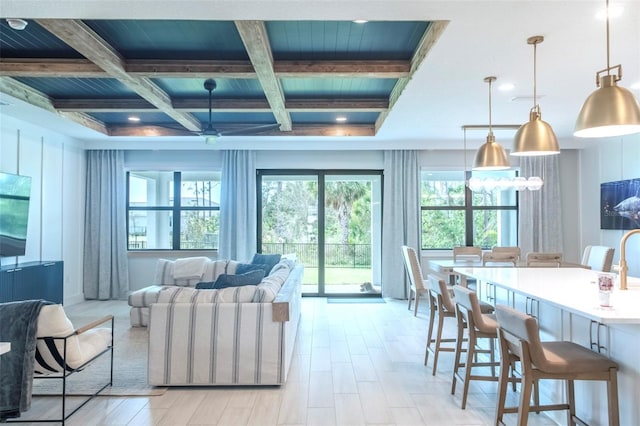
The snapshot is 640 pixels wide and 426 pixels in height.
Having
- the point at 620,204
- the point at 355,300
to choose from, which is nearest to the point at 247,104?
the point at 355,300

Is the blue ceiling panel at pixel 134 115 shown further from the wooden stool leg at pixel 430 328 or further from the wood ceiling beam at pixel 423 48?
the wooden stool leg at pixel 430 328

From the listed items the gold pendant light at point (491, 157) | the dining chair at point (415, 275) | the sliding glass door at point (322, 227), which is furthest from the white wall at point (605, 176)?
the sliding glass door at point (322, 227)

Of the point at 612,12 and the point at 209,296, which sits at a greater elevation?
the point at 612,12

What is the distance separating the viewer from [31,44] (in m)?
3.33

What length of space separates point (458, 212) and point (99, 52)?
5.98 metres

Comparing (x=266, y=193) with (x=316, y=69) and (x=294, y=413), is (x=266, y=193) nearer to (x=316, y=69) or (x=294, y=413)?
(x=316, y=69)

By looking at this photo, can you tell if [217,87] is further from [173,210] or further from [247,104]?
[173,210]

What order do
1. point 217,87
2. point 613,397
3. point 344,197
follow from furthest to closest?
point 344,197 < point 217,87 < point 613,397

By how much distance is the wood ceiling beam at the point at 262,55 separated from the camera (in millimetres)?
2732

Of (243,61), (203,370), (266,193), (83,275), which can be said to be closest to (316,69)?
(243,61)

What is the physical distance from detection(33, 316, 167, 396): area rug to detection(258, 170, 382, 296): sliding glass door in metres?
3.24

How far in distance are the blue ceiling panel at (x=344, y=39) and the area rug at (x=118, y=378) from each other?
3046mm

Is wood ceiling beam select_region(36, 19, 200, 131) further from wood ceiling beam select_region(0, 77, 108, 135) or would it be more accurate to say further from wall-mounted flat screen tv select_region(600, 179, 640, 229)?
wall-mounted flat screen tv select_region(600, 179, 640, 229)

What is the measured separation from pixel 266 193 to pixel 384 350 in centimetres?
389
